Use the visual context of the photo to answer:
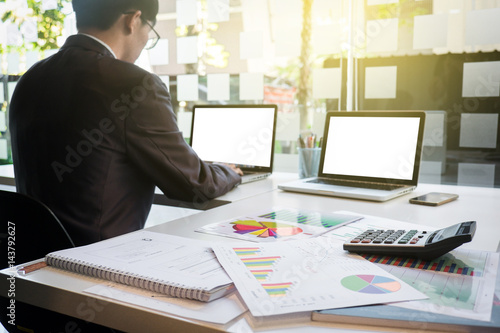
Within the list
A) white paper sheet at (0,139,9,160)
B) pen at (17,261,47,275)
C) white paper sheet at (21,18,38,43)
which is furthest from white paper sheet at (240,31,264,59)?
white paper sheet at (0,139,9,160)

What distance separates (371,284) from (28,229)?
31.7 inches

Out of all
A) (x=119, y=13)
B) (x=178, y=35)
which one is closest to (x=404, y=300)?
(x=119, y=13)

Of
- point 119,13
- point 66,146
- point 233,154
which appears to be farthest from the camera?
point 233,154

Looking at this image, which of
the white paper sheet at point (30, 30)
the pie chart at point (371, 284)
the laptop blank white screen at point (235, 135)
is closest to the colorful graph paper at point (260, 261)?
the pie chart at point (371, 284)

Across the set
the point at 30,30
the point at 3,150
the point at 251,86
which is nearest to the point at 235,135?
the point at 251,86

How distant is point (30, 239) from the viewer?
1.10m

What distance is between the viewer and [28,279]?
0.81 meters

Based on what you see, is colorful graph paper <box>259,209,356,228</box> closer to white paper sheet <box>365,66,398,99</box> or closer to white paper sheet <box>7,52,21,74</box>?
white paper sheet <box>365,66,398,99</box>

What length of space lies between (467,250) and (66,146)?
1.09 m

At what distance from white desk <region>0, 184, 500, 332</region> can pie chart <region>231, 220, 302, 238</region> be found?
8 cm

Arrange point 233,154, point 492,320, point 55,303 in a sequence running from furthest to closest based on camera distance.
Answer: point 233,154
point 55,303
point 492,320

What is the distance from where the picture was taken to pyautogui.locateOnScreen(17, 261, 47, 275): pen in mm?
847

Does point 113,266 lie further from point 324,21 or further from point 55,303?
point 324,21

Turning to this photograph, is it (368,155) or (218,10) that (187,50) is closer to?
(218,10)
